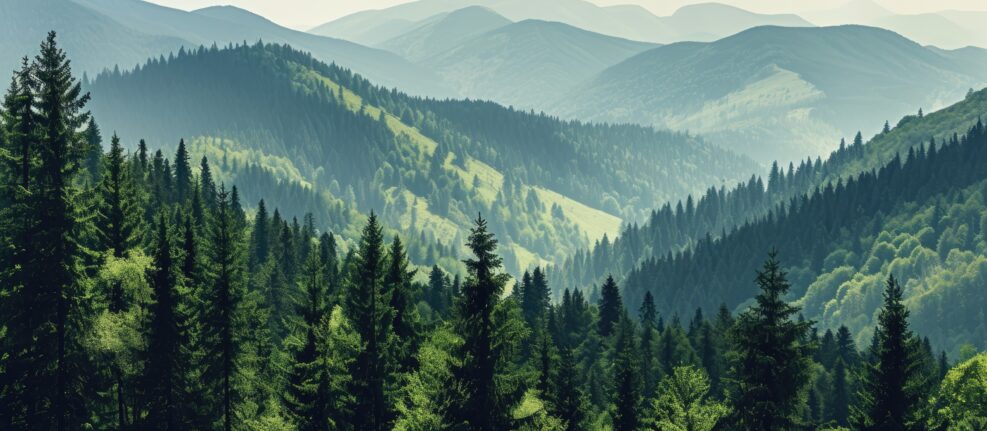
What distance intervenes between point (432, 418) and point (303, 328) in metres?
12.5

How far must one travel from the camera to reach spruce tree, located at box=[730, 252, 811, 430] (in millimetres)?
44969

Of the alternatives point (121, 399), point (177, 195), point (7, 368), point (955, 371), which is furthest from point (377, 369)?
point (177, 195)

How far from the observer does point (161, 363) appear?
49.6 meters

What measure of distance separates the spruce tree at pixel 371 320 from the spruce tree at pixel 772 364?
15.5 meters

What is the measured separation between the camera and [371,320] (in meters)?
50.3

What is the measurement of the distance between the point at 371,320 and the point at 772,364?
17.5 meters

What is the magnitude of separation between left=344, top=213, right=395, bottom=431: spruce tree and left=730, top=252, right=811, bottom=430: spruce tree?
15533mm

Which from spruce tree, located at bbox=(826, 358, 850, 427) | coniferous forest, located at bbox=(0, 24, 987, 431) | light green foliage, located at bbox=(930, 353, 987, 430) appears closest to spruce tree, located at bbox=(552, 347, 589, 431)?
coniferous forest, located at bbox=(0, 24, 987, 431)

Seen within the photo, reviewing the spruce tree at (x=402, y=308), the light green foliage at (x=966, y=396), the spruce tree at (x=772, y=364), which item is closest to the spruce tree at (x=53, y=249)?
the spruce tree at (x=402, y=308)

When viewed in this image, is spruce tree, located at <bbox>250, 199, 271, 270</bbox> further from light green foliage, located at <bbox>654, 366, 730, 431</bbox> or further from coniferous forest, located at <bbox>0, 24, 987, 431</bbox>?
light green foliage, located at <bbox>654, 366, 730, 431</bbox>

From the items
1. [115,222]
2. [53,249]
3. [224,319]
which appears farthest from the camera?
[115,222]

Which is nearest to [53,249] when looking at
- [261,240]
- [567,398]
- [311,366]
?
[311,366]

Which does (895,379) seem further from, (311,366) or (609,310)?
(609,310)

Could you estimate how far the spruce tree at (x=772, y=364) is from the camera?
148ft
